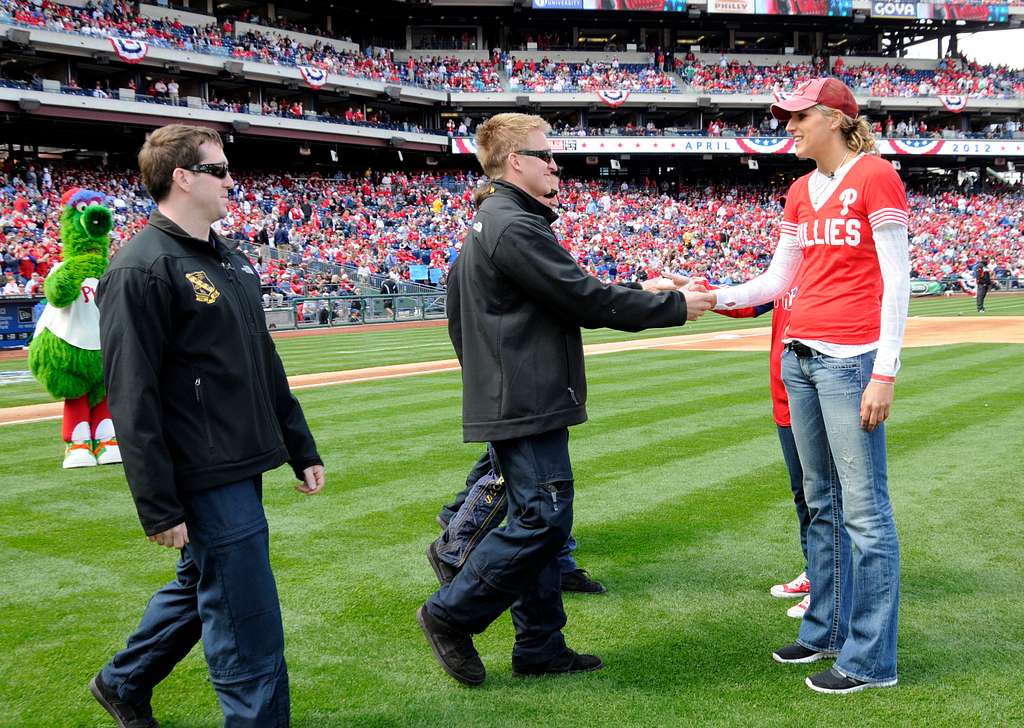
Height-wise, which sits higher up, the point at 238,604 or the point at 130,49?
the point at 130,49

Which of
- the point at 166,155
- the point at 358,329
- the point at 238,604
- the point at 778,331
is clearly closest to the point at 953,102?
the point at 358,329

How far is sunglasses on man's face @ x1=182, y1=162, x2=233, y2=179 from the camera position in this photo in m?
3.08

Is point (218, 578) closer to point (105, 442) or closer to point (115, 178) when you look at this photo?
point (105, 442)

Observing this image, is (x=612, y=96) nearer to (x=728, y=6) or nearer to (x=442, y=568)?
(x=728, y=6)

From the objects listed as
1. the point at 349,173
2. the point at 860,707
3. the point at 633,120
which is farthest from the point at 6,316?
the point at 633,120

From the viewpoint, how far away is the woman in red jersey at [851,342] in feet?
11.1

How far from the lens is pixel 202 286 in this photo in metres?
2.95

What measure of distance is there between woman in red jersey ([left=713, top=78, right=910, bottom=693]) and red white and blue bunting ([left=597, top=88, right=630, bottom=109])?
171ft

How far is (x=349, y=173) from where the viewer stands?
50.5 metres

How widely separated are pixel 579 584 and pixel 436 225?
1474 inches

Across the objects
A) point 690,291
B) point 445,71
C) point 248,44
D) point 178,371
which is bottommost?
point 178,371

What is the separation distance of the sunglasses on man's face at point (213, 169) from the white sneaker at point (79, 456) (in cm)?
611

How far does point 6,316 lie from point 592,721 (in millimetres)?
22300

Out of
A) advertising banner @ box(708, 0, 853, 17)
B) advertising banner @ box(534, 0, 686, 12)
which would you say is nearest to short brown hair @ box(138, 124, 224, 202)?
advertising banner @ box(534, 0, 686, 12)
